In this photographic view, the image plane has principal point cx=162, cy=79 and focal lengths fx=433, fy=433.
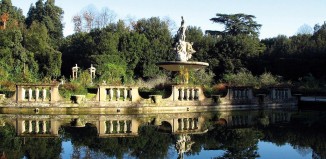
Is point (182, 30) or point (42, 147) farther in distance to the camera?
point (182, 30)

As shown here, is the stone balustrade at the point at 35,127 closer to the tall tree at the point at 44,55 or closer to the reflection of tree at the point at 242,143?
the reflection of tree at the point at 242,143

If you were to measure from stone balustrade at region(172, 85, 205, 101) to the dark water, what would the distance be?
10.6 ft

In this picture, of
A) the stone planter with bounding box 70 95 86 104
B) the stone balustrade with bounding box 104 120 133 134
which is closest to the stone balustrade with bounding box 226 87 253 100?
the stone planter with bounding box 70 95 86 104

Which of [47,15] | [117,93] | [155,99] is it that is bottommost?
[155,99]

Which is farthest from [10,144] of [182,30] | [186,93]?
[182,30]

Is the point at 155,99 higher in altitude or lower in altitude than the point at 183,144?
higher

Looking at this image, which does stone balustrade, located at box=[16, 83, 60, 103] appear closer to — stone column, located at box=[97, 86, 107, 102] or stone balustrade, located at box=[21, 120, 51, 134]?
stone column, located at box=[97, 86, 107, 102]

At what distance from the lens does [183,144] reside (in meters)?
10.9

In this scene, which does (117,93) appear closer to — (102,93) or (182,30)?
(102,93)

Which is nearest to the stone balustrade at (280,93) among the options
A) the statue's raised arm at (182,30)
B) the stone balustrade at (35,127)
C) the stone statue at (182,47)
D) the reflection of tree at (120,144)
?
the stone statue at (182,47)

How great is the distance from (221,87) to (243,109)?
5735mm

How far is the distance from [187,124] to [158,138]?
140 inches

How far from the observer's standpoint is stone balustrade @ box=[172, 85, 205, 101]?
20453 millimetres

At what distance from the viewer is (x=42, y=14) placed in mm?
Result: 70875
